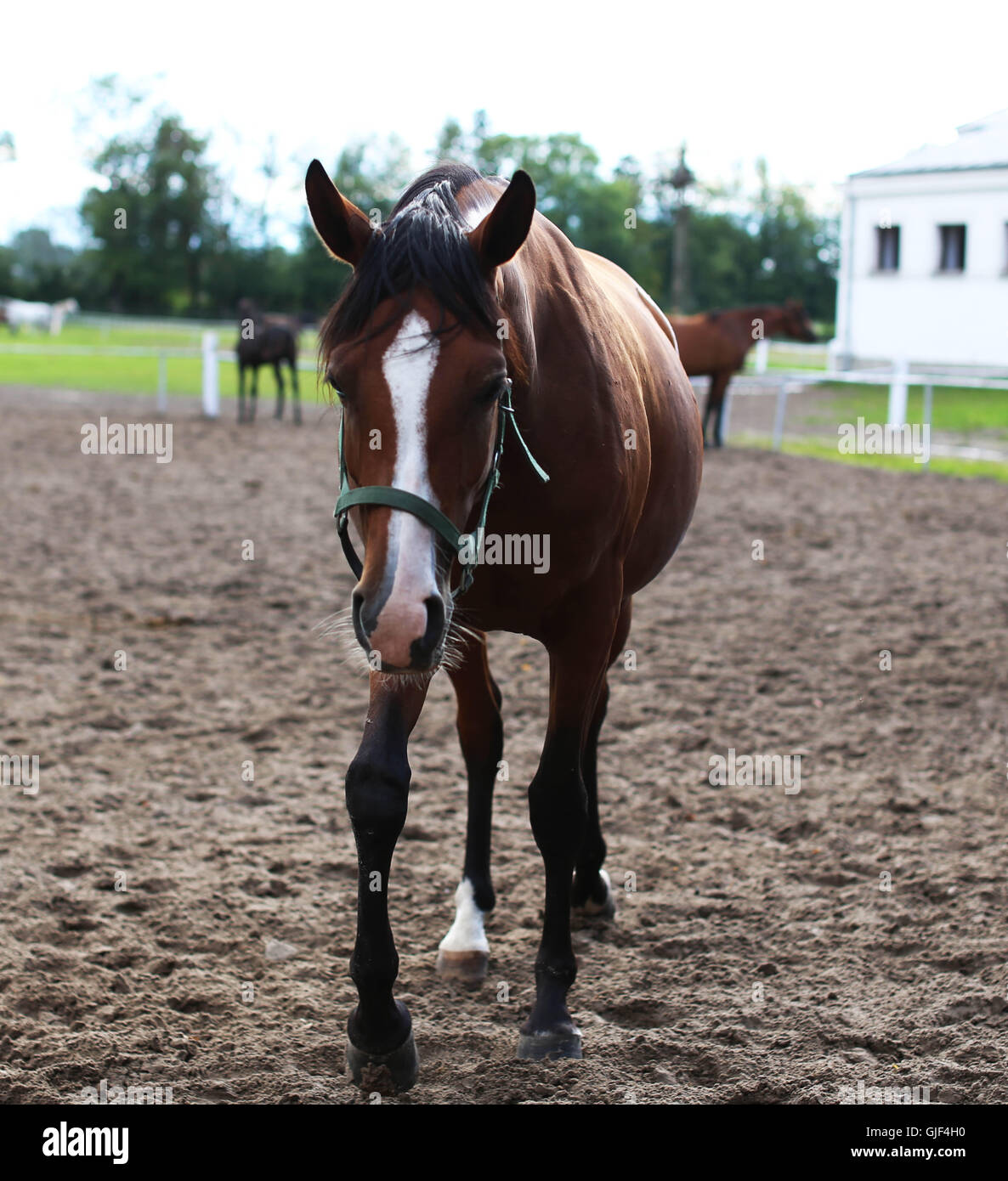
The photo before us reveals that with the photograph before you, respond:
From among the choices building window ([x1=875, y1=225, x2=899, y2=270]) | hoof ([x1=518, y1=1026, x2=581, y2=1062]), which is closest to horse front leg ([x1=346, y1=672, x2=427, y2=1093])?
hoof ([x1=518, y1=1026, x2=581, y2=1062])

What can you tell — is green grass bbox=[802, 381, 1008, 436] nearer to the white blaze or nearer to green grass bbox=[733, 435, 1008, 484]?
green grass bbox=[733, 435, 1008, 484]

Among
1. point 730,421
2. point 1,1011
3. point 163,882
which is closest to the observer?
point 1,1011

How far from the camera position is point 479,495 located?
2246mm

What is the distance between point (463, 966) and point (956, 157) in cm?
2540

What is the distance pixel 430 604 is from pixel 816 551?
7173 millimetres

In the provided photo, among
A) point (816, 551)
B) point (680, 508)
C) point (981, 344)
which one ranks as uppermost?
point (981, 344)

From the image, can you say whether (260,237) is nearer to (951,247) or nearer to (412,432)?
(951,247)

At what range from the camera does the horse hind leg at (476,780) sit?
10.1 ft

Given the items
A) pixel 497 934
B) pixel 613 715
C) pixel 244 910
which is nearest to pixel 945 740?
pixel 613 715

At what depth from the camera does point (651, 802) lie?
13.7 feet

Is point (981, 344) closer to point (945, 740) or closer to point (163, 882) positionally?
point (945, 740)

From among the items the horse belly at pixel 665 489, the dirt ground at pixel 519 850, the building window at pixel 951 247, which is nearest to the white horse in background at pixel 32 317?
the building window at pixel 951 247

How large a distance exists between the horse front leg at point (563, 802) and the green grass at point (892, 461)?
10.5 metres

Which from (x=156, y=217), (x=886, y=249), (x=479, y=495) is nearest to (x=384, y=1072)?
(x=479, y=495)
